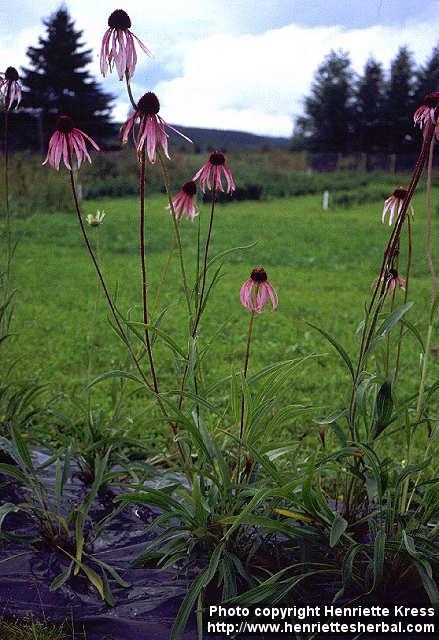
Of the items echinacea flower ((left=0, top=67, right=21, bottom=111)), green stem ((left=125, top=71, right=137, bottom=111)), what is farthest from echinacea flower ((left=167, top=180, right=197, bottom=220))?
echinacea flower ((left=0, top=67, right=21, bottom=111))

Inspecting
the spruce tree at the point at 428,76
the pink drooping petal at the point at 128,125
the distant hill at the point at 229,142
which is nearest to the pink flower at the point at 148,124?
the pink drooping petal at the point at 128,125

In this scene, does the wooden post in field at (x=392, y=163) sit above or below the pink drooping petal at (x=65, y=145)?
above

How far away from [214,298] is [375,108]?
2066 centimetres

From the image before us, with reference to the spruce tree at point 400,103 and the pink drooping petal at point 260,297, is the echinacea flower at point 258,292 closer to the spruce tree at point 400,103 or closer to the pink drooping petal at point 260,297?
the pink drooping petal at point 260,297

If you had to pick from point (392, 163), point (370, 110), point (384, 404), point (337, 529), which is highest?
point (370, 110)

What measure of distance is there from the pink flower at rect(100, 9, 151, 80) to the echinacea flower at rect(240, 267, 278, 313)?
0.57 m

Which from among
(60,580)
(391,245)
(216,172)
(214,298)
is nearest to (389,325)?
(391,245)

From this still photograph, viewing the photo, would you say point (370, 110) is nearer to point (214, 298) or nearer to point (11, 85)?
point (214, 298)

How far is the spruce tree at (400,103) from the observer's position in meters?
22.8

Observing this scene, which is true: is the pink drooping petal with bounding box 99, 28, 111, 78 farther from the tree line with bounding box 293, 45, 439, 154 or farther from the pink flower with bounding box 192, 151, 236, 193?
the tree line with bounding box 293, 45, 439, 154

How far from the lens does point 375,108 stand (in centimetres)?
2377

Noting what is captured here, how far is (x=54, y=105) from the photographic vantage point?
2034cm

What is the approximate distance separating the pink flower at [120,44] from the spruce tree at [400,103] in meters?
22.7

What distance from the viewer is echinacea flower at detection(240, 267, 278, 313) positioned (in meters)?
1.67
